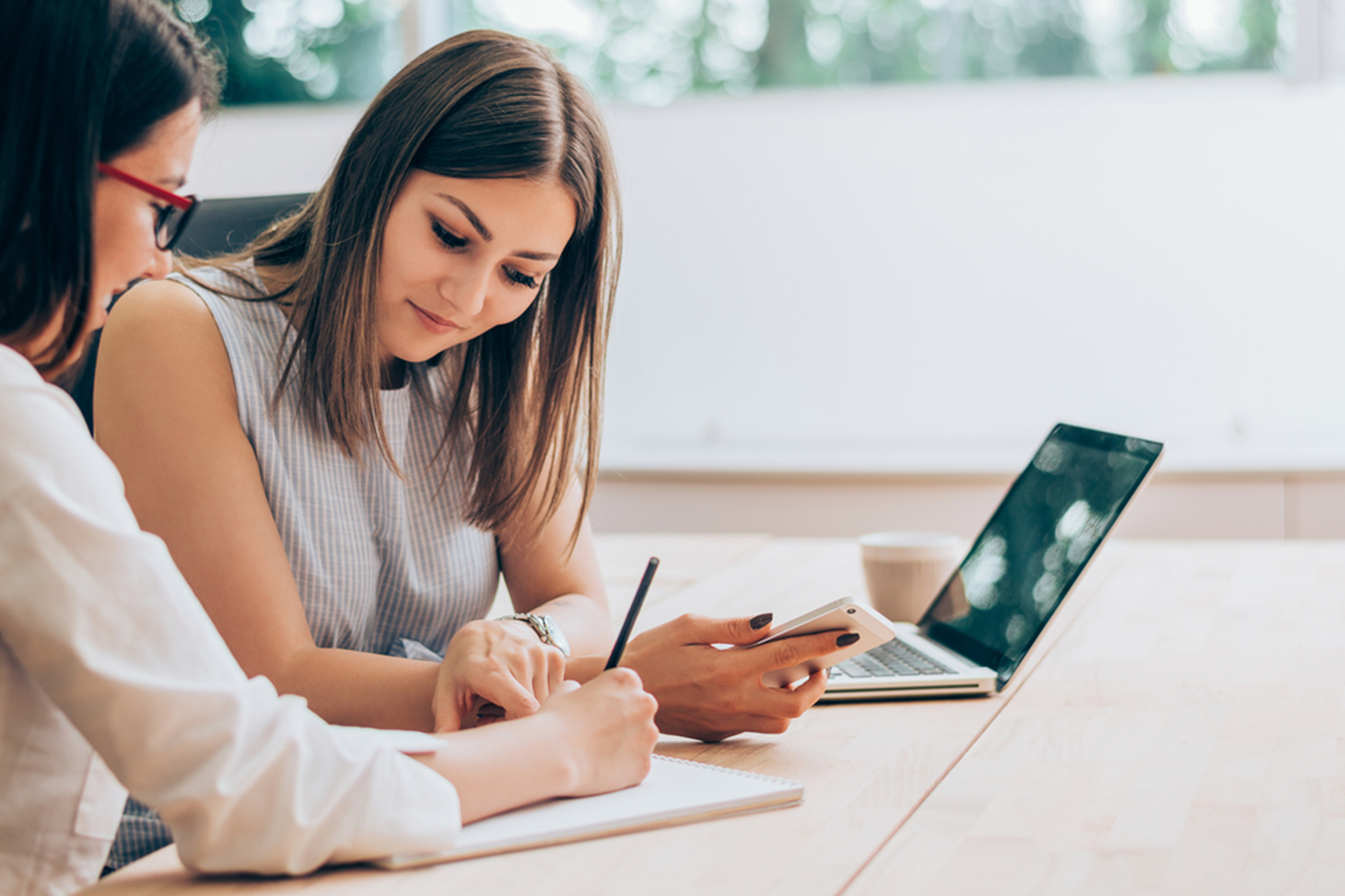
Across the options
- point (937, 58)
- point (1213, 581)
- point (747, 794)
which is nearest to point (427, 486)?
point (747, 794)

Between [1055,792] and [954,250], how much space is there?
238cm

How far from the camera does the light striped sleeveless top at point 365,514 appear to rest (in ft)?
3.86

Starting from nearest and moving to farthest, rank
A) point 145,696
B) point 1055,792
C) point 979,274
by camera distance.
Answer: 1. point 145,696
2. point 1055,792
3. point 979,274

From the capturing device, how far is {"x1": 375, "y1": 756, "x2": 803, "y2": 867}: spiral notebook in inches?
29.9

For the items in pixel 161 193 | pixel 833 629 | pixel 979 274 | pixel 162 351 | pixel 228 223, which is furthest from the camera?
pixel 979 274

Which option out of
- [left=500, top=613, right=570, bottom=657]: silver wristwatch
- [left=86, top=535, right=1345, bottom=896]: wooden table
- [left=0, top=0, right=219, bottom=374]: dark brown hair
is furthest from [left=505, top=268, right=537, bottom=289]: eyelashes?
[left=0, top=0, right=219, bottom=374]: dark brown hair

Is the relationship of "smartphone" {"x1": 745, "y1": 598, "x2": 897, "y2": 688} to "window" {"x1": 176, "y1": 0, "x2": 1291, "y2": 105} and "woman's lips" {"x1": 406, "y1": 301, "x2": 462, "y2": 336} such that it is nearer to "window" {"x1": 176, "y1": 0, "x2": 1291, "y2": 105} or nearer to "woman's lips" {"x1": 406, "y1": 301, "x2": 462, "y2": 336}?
"woman's lips" {"x1": 406, "y1": 301, "x2": 462, "y2": 336}

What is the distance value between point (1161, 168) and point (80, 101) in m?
2.78

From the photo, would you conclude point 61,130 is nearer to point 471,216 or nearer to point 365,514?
point 471,216

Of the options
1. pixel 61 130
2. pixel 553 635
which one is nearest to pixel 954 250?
pixel 553 635

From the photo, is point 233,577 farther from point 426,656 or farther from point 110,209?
point 110,209

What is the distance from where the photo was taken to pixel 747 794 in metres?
0.83

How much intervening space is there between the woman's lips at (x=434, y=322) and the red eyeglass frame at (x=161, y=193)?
1.38ft

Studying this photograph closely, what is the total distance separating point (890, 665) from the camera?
4.01ft
